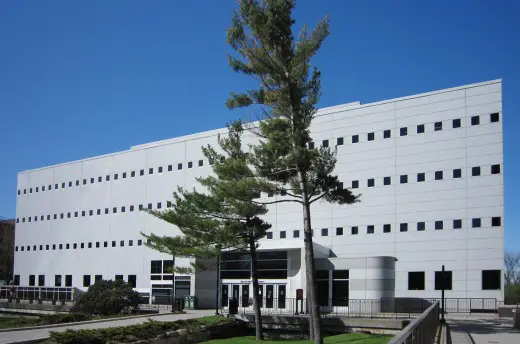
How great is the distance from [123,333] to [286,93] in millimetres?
12657

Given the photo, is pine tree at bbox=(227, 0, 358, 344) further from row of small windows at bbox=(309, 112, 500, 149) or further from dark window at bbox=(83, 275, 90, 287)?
dark window at bbox=(83, 275, 90, 287)

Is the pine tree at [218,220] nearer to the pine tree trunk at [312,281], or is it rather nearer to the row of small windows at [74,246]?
the pine tree trunk at [312,281]

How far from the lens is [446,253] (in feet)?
135

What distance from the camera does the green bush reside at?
41406 millimetres

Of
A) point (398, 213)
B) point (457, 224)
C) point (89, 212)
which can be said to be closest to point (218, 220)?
point (398, 213)

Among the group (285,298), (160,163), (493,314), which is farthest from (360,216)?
(160,163)

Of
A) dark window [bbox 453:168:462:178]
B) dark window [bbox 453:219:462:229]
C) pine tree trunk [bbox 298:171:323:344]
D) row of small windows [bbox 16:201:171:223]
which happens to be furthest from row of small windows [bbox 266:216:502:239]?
pine tree trunk [bbox 298:171:323:344]

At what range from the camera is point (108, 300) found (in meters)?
41.3

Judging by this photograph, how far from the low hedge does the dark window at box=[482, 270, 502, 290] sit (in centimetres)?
1961

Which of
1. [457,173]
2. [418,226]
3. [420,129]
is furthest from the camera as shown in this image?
[420,129]

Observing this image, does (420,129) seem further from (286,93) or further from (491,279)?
(286,93)

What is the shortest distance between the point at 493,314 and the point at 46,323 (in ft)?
91.2

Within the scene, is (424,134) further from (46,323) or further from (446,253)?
(46,323)

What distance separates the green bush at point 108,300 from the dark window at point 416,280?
20.4 m
